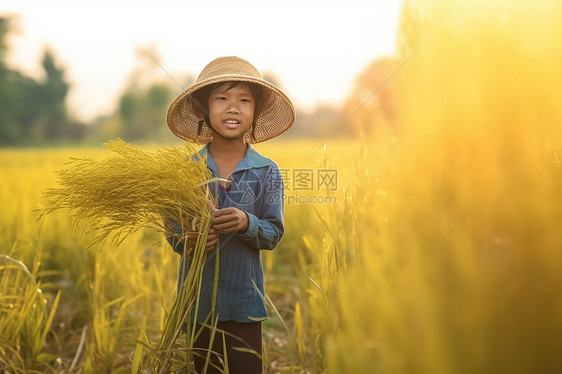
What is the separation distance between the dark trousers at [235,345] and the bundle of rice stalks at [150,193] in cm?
15

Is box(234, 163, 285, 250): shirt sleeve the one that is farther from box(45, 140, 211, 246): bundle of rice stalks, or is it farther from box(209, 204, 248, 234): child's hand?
box(45, 140, 211, 246): bundle of rice stalks

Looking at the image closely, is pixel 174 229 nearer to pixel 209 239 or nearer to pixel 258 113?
pixel 209 239

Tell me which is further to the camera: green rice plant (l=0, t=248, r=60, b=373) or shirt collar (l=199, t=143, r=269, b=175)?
green rice plant (l=0, t=248, r=60, b=373)

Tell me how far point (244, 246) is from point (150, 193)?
1.24ft

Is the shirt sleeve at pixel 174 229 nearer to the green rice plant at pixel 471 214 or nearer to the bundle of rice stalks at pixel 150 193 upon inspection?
the bundle of rice stalks at pixel 150 193

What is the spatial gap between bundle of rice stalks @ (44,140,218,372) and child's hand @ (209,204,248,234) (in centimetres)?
3

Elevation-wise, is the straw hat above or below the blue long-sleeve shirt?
above

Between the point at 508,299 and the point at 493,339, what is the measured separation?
73mm

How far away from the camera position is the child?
166 centimetres

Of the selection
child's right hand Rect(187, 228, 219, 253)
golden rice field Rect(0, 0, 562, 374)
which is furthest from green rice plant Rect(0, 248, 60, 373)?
golden rice field Rect(0, 0, 562, 374)

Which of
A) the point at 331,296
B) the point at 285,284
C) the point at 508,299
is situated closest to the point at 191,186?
the point at 331,296

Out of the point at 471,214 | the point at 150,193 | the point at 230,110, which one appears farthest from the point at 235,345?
the point at 471,214

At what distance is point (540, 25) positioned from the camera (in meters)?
1.06

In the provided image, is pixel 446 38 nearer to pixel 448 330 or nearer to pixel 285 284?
pixel 448 330
